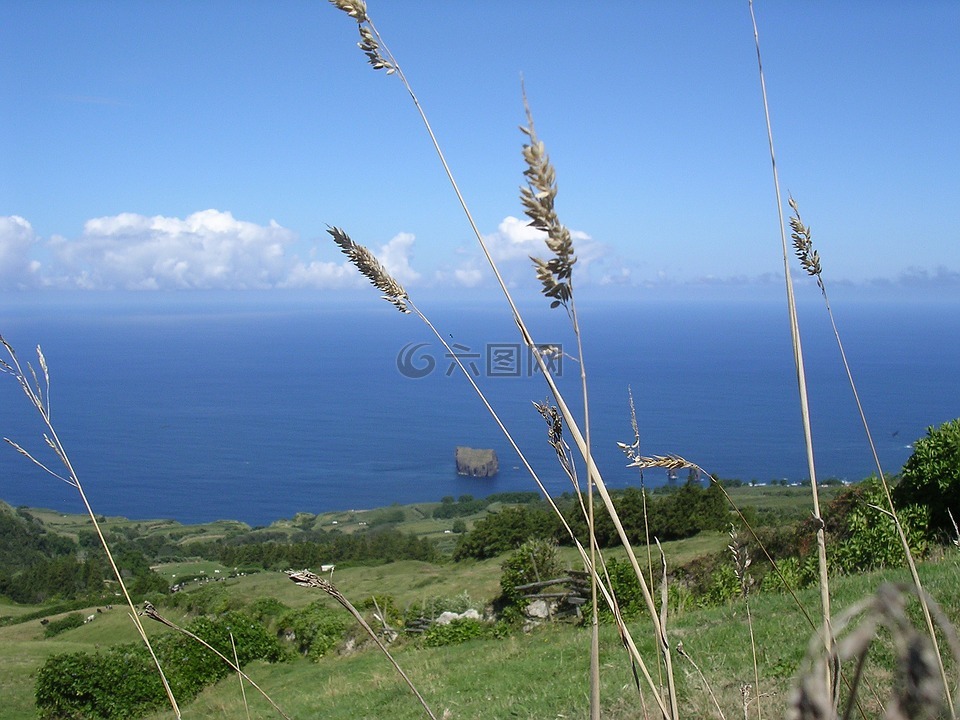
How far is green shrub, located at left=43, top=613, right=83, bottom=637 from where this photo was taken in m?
18.7

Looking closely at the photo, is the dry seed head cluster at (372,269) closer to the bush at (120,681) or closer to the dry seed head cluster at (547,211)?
the dry seed head cluster at (547,211)

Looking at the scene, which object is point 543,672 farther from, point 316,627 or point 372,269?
point 316,627

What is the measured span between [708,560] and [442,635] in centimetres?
450

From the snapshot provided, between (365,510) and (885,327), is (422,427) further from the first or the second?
(885,327)

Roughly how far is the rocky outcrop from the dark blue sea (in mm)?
998

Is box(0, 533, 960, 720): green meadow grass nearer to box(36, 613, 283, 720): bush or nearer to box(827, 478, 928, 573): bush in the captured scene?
box(36, 613, 283, 720): bush

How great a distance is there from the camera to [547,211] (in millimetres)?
645

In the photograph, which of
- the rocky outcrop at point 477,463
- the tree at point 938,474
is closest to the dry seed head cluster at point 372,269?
the tree at point 938,474

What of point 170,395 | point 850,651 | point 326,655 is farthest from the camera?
point 170,395

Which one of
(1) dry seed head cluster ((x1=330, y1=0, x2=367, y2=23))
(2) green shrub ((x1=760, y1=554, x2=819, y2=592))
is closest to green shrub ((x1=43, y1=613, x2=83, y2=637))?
(2) green shrub ((x1=760, y1=554, x2=819, y2=592))

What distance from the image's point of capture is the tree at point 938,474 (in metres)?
6.82

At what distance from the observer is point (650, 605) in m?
0.80

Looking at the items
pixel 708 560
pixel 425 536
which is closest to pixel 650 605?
pixel 708 560

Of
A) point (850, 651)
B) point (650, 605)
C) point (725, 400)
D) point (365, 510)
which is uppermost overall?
point (850, 651)
